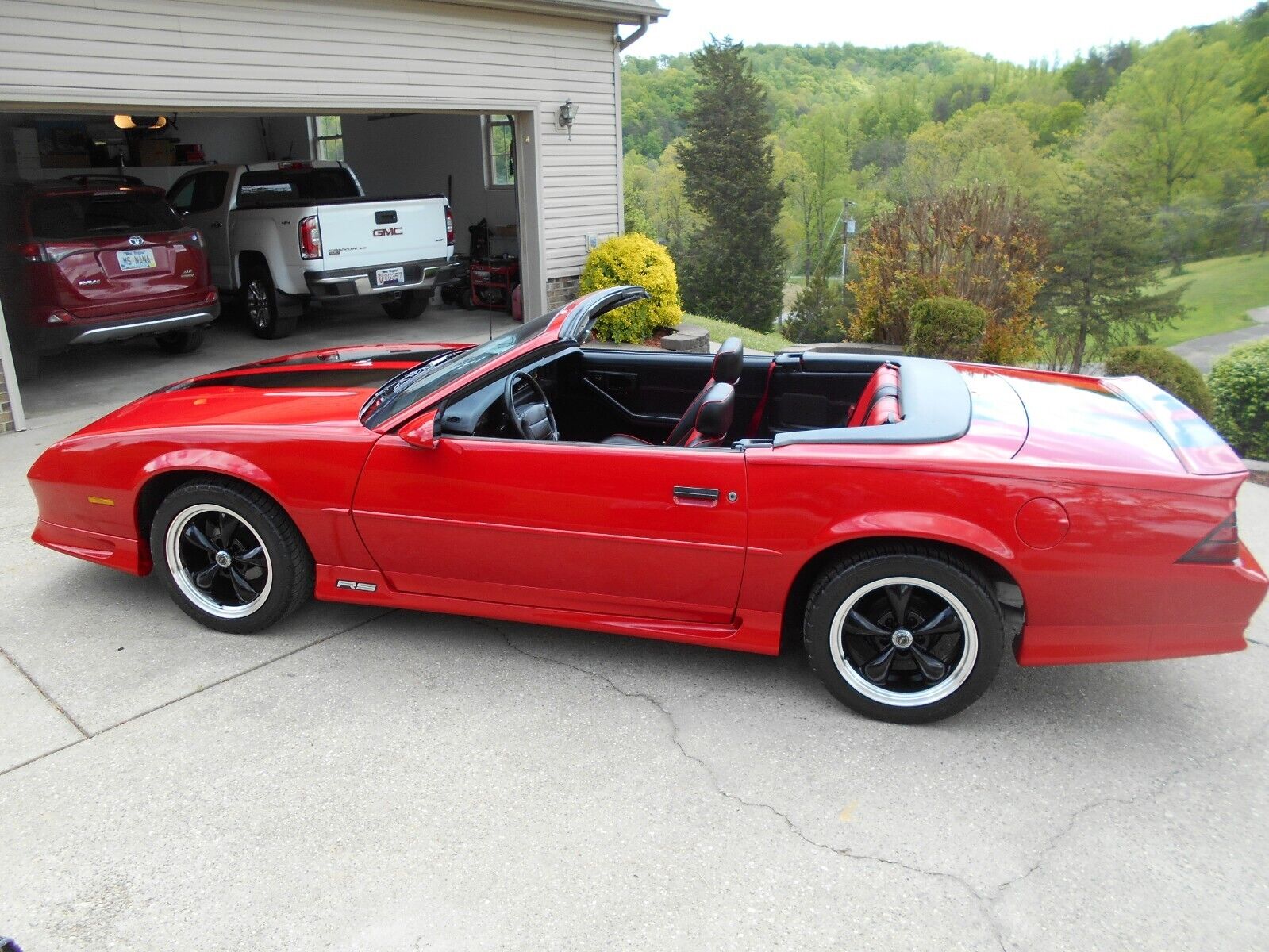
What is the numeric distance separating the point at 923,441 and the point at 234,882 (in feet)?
8.25

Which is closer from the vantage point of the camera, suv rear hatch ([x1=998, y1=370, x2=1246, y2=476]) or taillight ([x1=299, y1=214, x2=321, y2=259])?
suv rear hatch ([x1=998, y1=370, x2=1246, y2=476])

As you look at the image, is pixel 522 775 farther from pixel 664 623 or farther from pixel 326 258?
pixel 326 258

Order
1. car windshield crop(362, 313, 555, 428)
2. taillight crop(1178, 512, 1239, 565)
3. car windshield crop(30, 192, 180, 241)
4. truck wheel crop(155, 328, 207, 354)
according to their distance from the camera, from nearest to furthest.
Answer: taillight crop(1178, 512, 1239, 565)
car windshield crop(362, 313, 555, 428)
car windshield crop(30, 192, 180, 241)
truck wheel crop(155, 328, 207, 354)

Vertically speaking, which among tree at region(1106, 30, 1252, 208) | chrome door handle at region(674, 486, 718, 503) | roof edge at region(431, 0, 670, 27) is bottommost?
chrome door handle at region(674, 486, 718, 503)

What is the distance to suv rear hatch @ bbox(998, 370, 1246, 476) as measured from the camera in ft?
9.98

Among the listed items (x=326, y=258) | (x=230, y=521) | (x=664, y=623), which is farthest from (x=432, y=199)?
(x=664, y=623)

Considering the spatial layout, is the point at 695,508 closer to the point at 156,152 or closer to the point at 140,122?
the point at 140,122

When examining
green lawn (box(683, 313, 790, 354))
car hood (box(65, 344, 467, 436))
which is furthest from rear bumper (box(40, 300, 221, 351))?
green lawn (box(683, 313, 790, 354))

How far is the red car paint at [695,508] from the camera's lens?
2979mm

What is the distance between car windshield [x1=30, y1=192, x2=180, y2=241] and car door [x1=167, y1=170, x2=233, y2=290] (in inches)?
76.8

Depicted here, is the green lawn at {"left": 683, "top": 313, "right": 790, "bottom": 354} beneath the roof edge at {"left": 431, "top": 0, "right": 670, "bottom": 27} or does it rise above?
beneath

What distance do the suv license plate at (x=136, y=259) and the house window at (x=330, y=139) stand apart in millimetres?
8921

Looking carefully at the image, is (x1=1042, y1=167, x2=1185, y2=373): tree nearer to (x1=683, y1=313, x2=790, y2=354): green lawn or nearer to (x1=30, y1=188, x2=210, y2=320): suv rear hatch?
(x1=683, y1=313, x2=790, y2=354): green lawn

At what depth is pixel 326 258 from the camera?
9984 mm
